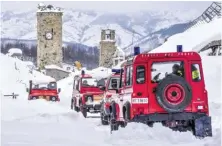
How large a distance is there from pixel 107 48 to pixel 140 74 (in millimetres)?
102856

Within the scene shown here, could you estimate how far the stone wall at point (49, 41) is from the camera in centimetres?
9925

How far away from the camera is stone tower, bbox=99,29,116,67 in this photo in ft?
373

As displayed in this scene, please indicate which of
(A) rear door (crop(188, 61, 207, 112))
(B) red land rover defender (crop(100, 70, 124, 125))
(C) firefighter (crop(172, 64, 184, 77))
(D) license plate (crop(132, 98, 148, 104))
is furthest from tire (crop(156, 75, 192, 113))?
(B) red land rover defender (crop(100, 70, 124, 125))

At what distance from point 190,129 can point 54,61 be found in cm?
8502

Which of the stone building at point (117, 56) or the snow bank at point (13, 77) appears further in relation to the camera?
the stone building at point (117, 56)

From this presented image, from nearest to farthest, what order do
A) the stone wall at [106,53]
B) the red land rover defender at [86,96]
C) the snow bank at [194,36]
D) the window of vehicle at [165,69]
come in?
the window of vehicle at [165,69]
the red land rover defender at [86,96]
the snow bank at [194,36]
the stone wall at [106,53]

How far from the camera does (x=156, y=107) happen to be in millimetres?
14375

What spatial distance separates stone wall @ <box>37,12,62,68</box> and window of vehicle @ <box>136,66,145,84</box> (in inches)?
3339

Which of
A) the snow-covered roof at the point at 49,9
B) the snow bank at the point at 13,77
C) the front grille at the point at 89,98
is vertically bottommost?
the front grille at the point at 89,98

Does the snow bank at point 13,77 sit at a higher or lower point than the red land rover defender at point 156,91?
higher

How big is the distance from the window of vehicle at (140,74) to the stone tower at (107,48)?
9780 centimetres

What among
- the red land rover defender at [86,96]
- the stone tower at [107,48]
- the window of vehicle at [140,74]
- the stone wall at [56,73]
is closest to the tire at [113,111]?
the window of vehicle at [140,74]

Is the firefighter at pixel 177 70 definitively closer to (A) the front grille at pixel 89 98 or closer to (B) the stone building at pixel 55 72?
(A) the front grille at pixel 89 98

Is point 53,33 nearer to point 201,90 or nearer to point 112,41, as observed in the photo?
point 112,41
